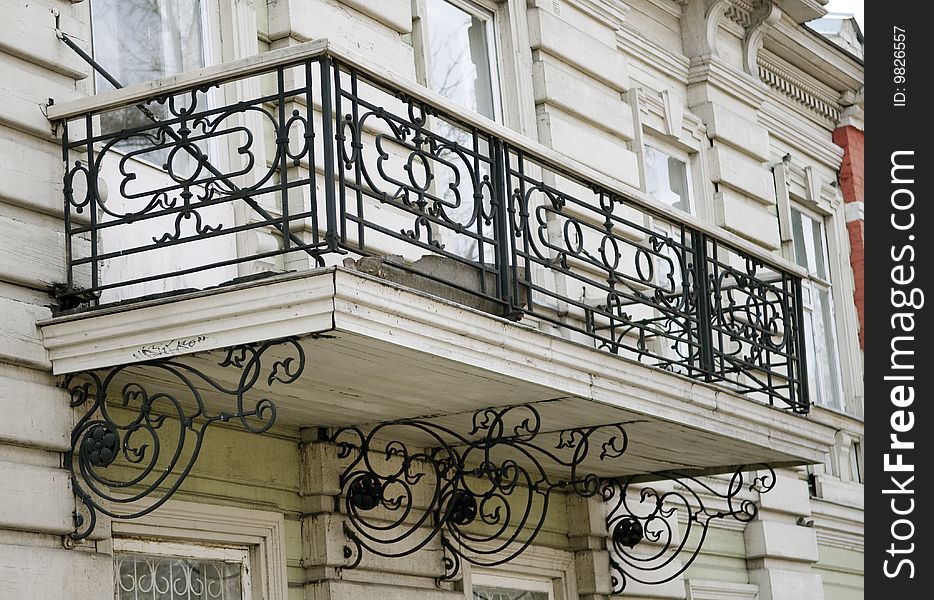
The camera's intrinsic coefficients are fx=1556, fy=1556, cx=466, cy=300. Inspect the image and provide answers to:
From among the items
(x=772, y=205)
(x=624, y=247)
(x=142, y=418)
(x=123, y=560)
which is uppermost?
(x=772, y=205)

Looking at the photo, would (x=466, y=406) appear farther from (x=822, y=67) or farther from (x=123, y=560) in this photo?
(x=822, y=67)

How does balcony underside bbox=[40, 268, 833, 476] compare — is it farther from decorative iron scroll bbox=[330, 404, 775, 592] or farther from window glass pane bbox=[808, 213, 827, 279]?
window glass pane bbox=[808, 213, 827, 279]

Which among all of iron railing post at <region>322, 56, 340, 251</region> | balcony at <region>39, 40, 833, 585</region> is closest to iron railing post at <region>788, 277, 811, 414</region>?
balcony at <region>39, 40, 833, 585</region>

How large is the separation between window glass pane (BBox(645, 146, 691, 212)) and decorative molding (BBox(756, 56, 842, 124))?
163cm

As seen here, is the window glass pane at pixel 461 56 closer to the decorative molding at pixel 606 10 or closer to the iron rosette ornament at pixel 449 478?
the decorative molding at pixel 606 10

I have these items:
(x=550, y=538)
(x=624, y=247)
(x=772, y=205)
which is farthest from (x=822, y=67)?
(x=550, y=538)

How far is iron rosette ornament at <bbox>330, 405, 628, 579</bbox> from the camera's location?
23.5 feet

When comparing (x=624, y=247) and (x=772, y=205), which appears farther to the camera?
(x=772, y=205)

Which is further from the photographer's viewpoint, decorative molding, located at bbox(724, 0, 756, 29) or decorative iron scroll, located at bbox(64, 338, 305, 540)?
decorative molding, located at bbox(724, 0, 756, 29)

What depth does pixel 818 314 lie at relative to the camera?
43.3ft

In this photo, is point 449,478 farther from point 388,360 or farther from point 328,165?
point 328,165

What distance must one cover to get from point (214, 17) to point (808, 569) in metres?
6.58

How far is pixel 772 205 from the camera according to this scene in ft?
39.7

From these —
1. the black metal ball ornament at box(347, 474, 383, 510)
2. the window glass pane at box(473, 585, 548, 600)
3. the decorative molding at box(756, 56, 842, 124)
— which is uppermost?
the decorative molding at box(756, 56, 842, 124)
